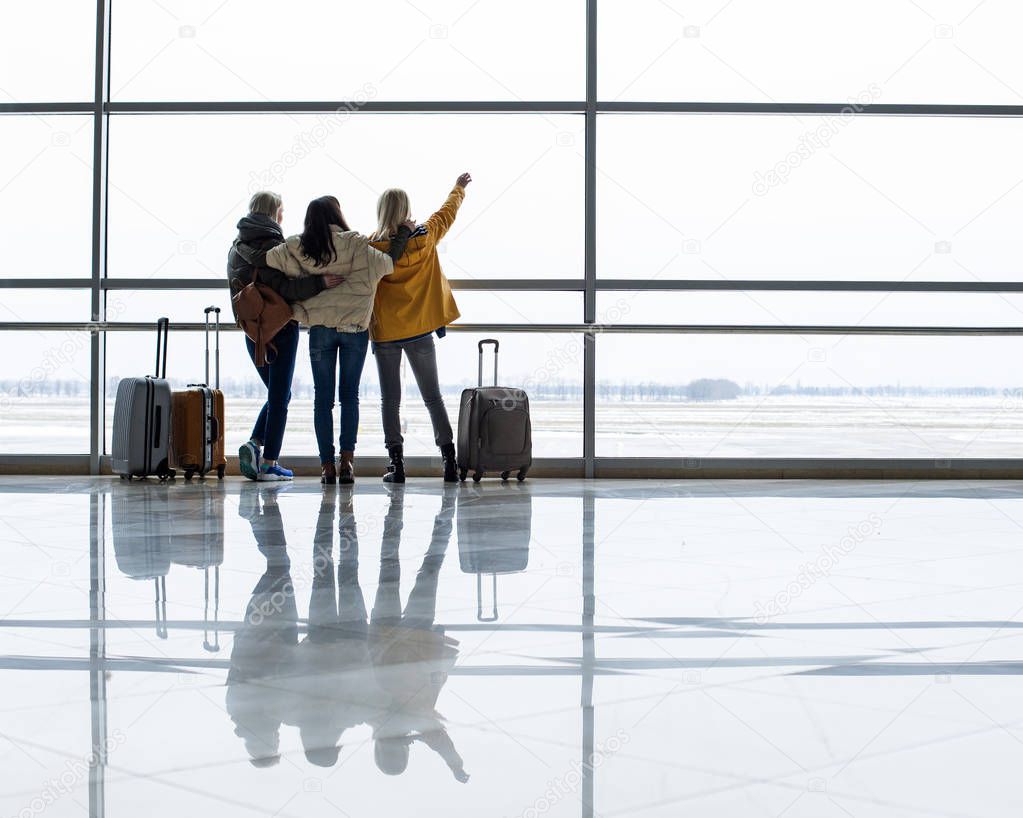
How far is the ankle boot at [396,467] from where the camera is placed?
4.62m

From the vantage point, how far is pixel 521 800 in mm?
979

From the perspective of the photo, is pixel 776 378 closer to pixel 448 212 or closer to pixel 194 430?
pixel 448 212

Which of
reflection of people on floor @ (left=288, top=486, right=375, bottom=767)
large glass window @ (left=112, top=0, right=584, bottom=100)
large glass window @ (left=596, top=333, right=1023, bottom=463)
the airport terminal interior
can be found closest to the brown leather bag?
the airport terminal interior

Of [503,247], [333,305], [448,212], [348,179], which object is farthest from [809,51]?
[333,305]

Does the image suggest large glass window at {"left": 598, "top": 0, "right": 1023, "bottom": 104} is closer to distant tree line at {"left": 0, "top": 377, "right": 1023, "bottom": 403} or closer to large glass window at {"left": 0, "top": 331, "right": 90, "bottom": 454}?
distant tree line at {"left": 0, "top": 377, "right": 1023, "bottom": 403}

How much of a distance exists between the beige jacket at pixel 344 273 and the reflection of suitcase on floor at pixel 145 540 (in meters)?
0.99

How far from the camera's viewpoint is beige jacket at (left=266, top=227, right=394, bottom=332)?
14.4ft

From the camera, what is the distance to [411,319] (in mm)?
4602

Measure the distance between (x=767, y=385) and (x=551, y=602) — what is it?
11.7 ft

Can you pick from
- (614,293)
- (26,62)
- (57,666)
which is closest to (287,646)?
(57,666)

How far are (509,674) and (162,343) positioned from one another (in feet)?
13.3

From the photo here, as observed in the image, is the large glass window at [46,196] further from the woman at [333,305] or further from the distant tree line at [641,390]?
the woman at [333,305]

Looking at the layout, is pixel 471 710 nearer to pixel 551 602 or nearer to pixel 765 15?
pixel 551 602

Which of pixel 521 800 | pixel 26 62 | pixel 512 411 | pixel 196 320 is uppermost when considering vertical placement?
pixel 26 62
